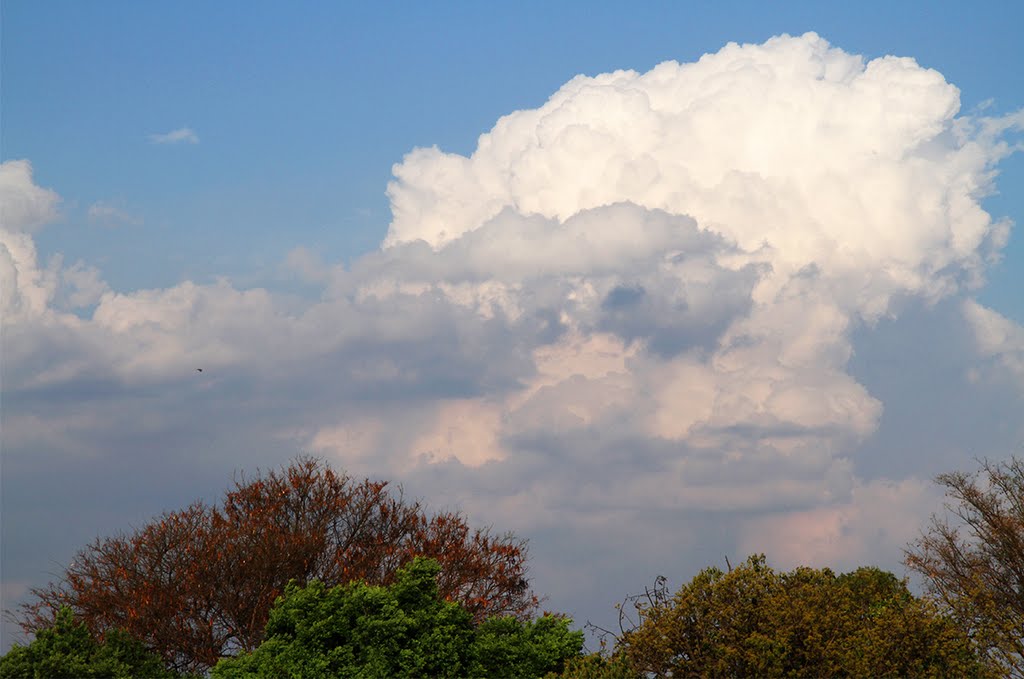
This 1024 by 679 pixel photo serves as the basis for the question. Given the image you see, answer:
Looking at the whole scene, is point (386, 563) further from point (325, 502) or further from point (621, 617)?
point (621, 617)

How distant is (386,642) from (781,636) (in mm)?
7142

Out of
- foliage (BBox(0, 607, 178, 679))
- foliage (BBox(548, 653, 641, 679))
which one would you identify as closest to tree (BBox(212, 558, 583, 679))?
foliage (BBox(548, 653, 641, 679))

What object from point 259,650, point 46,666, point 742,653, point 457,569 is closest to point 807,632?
point 742,653

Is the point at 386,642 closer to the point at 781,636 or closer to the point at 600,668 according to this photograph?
the point at 600,668

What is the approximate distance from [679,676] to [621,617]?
59.1 inches

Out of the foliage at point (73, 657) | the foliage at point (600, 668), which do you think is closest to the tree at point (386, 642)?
the foliage at point (600, 668)

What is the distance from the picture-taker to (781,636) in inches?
587

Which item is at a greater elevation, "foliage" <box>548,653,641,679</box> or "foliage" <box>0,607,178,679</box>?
"foliage" <box>0,607,178,679</box>

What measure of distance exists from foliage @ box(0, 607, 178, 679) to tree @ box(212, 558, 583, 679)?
12.5 feet

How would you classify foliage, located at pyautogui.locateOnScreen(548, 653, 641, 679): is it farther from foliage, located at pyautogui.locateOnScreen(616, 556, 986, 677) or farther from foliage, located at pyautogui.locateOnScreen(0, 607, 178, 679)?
foliage, located at pyautogui.locateOnScreen(0, 607, 178, 679)

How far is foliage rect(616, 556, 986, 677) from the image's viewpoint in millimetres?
14898

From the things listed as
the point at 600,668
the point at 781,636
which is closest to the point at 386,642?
the point at 600,668

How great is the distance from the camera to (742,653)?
14.9 m

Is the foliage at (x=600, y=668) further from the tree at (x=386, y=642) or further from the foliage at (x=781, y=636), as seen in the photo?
the tree at (x=386, y=642)
